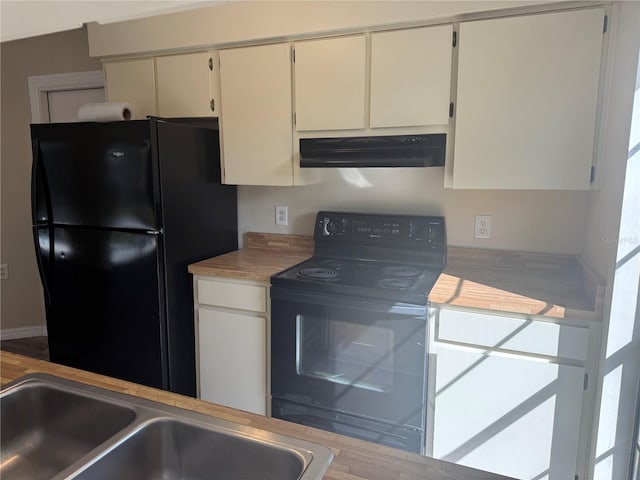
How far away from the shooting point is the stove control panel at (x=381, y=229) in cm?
219

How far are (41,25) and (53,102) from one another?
3.49 metres

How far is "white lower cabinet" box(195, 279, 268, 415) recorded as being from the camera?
2.09 meters

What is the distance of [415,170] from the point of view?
226 centimetres

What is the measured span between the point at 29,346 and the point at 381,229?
299cm

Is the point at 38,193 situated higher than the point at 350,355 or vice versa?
the point at 38,193

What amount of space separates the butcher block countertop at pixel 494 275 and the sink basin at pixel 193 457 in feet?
3.44

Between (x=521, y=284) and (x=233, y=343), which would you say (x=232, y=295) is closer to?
(x=233, y=343)

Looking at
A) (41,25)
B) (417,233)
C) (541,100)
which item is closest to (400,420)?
(417,233)

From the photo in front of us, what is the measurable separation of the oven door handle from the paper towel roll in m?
1.28

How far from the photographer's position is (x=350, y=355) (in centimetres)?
188

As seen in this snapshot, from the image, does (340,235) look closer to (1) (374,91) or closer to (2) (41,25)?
(1) (374,91)

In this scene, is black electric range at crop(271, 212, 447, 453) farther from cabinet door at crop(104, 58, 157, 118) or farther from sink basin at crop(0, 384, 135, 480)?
cabinet door at crop(104, 58, 157, 118)

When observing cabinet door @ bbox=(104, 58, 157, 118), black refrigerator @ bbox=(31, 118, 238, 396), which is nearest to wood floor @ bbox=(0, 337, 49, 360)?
black refrigerator @ bbox=(31, 118, 238, 396)

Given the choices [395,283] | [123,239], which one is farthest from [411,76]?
[123,239]
